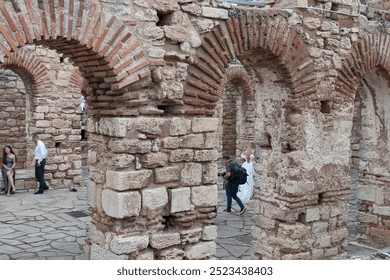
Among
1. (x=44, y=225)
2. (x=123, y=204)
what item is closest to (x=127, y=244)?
(x=123, y=204)

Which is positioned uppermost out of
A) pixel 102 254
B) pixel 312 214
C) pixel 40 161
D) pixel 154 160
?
pixel 154 160

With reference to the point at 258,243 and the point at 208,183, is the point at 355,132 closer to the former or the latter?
the point at 258,243

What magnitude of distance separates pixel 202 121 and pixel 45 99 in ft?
24.3

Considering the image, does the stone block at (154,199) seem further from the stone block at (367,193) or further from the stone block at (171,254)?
the stone block at (367,193)

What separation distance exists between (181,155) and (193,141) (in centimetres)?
24

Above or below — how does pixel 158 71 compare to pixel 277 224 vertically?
above

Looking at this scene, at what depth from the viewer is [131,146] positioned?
491cm

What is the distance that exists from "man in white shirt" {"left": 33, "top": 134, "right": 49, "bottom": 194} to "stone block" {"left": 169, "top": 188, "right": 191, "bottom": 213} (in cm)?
676

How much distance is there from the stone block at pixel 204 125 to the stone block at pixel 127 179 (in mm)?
787

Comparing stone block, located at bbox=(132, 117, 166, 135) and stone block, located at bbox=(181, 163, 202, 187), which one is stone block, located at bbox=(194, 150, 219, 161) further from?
stone block, located at bbox=(132, 117, 166, 135)

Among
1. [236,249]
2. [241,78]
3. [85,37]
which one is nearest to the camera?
[85,37]

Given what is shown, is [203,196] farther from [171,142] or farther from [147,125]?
[147,125]

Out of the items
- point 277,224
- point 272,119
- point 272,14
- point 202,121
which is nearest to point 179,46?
point 202,121

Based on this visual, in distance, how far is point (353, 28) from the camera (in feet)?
23.2
